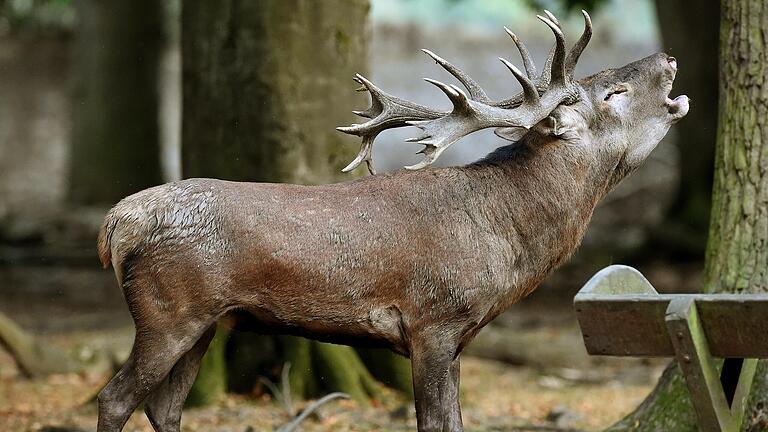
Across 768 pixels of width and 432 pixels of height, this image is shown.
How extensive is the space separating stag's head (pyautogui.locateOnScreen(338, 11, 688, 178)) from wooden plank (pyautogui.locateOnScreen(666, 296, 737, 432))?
1.55 metres

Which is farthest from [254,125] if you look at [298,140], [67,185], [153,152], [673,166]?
[673,166]

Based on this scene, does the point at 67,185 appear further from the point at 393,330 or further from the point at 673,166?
the point at 393,330

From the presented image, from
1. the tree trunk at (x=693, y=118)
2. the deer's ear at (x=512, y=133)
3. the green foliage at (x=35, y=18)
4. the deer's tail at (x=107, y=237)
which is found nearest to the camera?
the deer's tail at (x=107, y=237)

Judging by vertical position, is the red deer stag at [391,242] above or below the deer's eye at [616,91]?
below

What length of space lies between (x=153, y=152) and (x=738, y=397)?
1245 cm

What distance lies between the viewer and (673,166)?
19875mm

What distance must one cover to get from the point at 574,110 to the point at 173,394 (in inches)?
100

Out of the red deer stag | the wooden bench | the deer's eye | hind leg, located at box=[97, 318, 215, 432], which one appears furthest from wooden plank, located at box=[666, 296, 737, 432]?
hind leg, located at box=[97, 318, 215, 432]

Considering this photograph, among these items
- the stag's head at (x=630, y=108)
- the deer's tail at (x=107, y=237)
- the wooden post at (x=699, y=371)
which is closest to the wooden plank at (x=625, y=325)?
the wooden post at (x=699, y=371)

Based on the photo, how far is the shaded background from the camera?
8.60 metres

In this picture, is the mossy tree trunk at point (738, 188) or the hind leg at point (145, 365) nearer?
the hind leg at point (145, 365)

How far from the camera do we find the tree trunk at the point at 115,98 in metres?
16.2

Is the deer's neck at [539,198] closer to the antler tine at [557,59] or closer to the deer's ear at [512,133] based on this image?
the deer's ear at [512,133]

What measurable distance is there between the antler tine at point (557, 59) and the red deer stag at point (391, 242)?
0.01m
